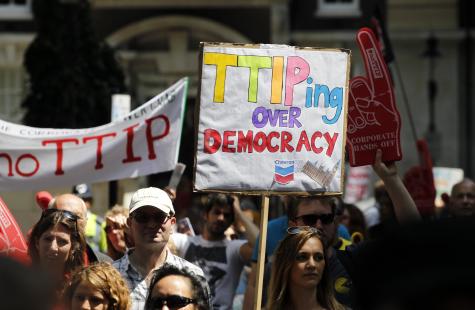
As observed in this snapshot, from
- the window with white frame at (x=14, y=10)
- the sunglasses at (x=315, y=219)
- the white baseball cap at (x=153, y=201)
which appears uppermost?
the window with white frame at (x=14, y=10)

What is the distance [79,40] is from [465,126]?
1037 centimetres

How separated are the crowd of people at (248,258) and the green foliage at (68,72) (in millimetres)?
7074

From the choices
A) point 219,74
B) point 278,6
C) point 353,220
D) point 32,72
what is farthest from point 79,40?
point 219,74

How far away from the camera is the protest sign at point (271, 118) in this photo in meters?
5.96

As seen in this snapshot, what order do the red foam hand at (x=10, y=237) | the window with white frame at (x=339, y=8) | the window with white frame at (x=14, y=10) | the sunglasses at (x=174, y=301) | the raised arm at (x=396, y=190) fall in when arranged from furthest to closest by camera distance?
the window with white frame at (x=339, y=8) → the window with white frame at (x=14, y=10) → the red foam hand at (x=10, y=237) → the raised arm at (x=396, y=190) → the sunglasses at (x=174, y=301)

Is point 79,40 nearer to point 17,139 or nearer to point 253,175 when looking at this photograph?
point 17,139

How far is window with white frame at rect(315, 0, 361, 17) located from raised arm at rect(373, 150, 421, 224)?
19.0 meters

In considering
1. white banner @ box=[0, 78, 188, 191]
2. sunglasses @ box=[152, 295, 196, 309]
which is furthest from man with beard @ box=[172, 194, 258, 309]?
sunglasses @ box=[152, 295, 196, 309]

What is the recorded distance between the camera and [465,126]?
25.0 meters

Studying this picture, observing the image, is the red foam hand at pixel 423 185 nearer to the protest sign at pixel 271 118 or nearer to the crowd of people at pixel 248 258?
the crowd of people at pixel 248 258

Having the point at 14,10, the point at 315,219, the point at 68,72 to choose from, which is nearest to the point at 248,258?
the point at 315,219

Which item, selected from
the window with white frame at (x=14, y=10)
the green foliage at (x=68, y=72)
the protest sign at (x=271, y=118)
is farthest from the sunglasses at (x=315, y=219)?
the window with white frame at (x=14, y=10)

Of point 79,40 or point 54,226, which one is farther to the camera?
point 79,40

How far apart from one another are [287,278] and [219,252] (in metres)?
2.39
